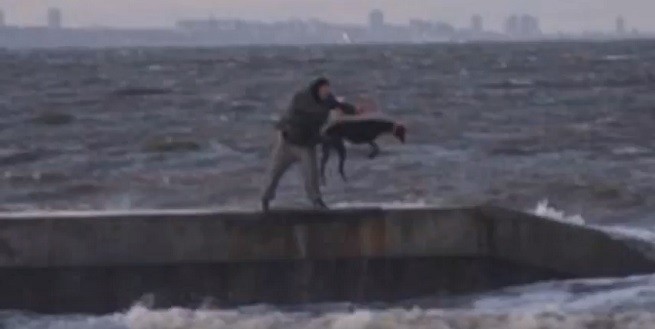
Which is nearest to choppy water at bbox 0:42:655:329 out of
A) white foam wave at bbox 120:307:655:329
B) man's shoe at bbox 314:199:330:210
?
white foam wave at bbox 120:307:655:329

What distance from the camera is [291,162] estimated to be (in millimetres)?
17531

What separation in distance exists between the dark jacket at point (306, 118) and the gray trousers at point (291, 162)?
0.08m

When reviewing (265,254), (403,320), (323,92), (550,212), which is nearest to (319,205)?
(265,254)

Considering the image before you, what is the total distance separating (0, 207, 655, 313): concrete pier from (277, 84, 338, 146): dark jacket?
670 millimetres

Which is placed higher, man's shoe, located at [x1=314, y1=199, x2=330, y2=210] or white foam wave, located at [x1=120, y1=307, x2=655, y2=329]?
man's shoe, located at [x1=314, y1=199, x2=330, y2=210]

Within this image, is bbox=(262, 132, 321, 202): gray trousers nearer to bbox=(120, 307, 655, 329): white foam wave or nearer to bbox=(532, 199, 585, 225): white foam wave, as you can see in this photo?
bbox=(120, 307, 655, 329): white foam wave

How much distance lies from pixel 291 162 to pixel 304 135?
458 millimetres

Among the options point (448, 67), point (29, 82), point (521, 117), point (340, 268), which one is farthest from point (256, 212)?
point (448, 67)

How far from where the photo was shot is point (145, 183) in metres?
31.4

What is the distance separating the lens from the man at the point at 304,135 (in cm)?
1697

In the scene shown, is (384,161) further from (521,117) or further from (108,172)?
(521,117)

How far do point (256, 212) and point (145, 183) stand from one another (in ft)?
46.4

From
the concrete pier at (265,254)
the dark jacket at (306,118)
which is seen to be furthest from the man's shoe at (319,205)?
the dark jacket at (306,118)

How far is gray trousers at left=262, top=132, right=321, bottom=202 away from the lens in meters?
17.3
